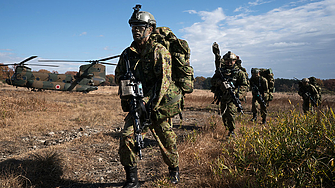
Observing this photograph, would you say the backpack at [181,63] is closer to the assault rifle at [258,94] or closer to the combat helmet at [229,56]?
the combat helmet at [229,56]

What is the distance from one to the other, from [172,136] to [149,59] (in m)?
1.07

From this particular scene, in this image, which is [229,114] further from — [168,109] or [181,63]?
[168,109]

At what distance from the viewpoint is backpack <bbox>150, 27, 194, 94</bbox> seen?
3.46m

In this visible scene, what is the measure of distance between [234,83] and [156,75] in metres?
3.94

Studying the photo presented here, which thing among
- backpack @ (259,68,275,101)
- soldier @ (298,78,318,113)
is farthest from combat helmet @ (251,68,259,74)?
soldier @ (298,78,318,113)

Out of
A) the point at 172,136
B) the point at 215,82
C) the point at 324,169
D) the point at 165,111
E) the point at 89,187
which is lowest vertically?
the point at 89,187

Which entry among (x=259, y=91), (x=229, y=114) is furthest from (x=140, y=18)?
(x=259, y=91)

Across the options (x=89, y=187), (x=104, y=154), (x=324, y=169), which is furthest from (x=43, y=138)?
(x=324, y=169)

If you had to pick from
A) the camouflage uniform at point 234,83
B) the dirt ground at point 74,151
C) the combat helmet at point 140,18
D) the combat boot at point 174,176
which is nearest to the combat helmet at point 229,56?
the camouflage uniform at point 234,83

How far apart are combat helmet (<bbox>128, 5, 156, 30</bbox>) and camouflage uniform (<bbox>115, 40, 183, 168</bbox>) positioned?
25cm

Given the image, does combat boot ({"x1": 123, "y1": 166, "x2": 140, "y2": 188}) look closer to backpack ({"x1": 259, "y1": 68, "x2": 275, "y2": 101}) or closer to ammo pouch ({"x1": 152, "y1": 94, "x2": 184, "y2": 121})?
ammo pouch ({"x1": 152, "y1": 94, "x2": 184, "y2": 121})

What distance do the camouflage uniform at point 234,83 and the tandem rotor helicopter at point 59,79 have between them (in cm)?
1455

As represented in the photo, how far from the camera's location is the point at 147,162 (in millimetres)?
3992

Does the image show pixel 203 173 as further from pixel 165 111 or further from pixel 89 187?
pixel 89 187
